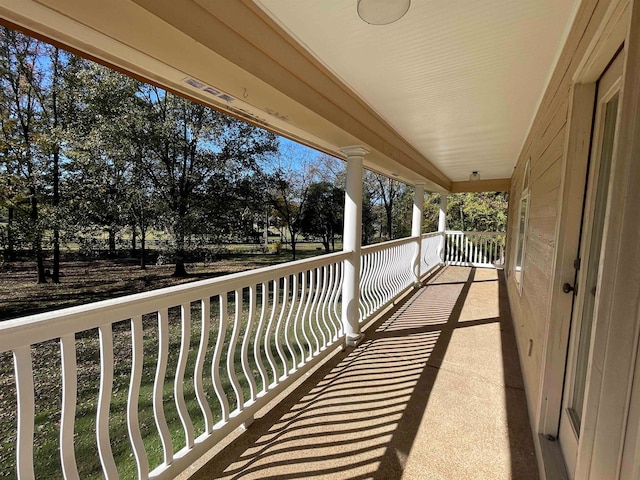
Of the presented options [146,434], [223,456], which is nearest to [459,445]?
[223,456]

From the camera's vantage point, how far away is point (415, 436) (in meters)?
1.81

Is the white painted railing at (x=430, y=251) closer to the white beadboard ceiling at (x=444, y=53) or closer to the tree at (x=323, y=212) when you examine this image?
the white beadboard ceiling at (x=444, y=53)

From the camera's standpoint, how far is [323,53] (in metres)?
1.96

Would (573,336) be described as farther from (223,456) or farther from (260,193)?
(260,193)

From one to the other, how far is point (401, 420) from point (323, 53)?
2.50 m

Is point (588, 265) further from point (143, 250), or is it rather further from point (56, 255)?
point (143, 250)

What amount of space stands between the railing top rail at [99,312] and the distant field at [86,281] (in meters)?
7.63

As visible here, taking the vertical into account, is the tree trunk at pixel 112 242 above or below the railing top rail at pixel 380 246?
below

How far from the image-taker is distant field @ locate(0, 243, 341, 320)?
6840 mm

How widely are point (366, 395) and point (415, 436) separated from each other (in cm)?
49

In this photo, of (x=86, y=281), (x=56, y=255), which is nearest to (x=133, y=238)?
(x=86, y=281)

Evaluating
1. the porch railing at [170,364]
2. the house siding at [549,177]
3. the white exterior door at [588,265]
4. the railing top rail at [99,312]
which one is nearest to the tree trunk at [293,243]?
the porch railing at [170,364]

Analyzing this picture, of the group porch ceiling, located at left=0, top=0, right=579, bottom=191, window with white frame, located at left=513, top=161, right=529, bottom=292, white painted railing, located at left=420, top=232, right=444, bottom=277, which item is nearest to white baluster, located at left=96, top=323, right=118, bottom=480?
porch ceiling, located at left=0, top=0, right=579, bottom=191

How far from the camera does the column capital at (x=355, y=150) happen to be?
2973mm
